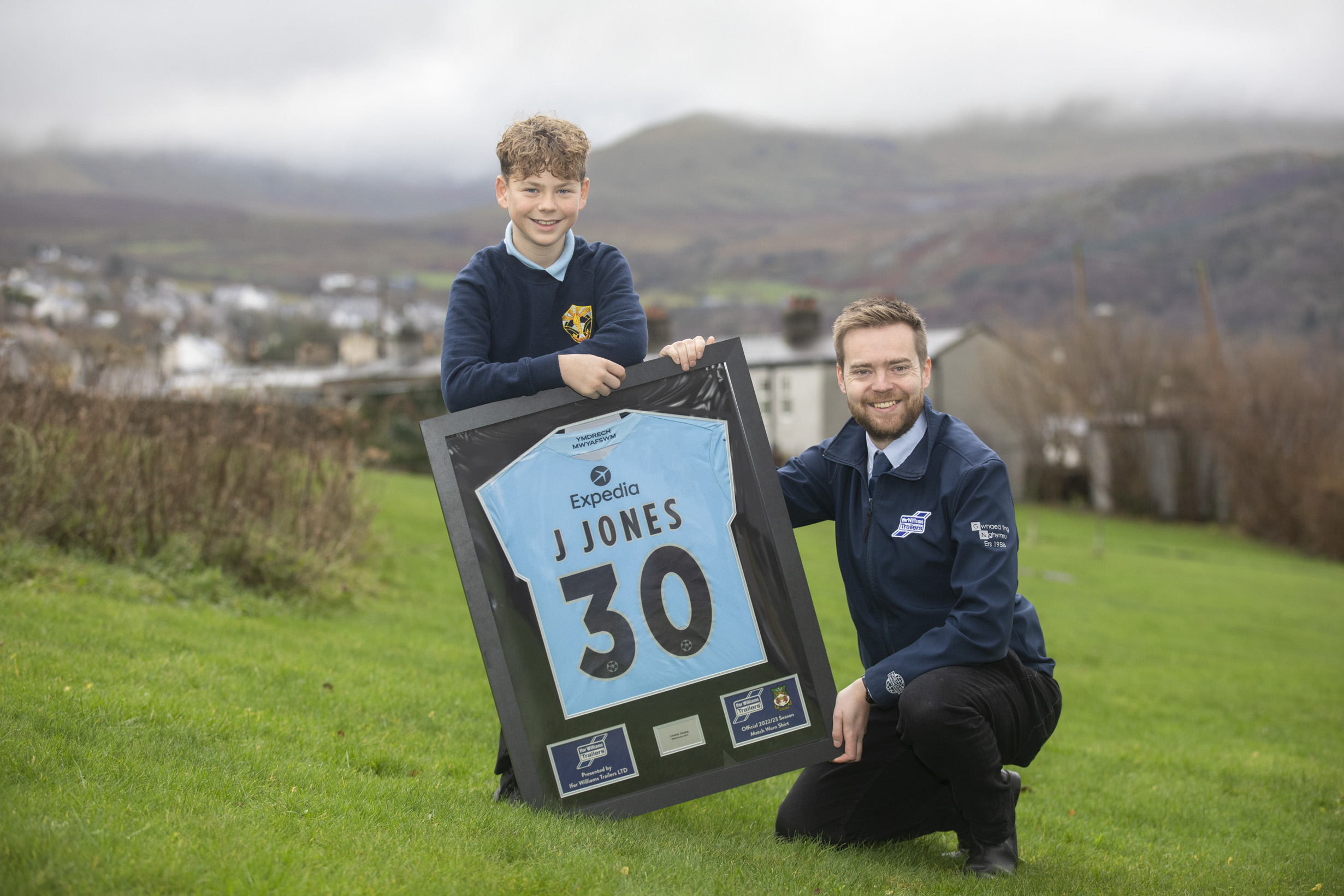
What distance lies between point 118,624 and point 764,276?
17375 cm

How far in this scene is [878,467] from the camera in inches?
148

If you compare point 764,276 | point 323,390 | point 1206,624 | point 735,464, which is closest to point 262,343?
point 323,390

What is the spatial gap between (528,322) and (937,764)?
85.4 inches

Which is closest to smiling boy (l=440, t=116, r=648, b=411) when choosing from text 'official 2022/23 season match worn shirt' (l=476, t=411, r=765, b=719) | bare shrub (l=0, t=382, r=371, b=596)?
text 'official 2022/23 season match worn shirt' (l=476, t=411, r=765, b=719)

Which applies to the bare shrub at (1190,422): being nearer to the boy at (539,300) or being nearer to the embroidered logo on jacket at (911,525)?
the embroidered logo on jacket at (911,525)

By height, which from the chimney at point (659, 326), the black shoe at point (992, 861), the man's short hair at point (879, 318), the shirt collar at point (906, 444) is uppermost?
the chimney at point (659, 326)

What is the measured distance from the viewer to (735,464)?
12.0ft

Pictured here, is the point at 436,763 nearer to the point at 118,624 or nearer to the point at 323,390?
the point at 118,624

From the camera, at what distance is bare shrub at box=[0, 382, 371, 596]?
7.01m

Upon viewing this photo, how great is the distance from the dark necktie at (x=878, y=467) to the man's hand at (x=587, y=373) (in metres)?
1.03

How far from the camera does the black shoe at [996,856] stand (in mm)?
3607

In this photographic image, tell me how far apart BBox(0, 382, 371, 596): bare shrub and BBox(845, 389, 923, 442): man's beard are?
5546 mm

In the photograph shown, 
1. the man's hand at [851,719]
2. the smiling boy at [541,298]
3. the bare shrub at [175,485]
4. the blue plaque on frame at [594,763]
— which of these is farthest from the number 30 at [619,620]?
the bare shrub at [175,485]

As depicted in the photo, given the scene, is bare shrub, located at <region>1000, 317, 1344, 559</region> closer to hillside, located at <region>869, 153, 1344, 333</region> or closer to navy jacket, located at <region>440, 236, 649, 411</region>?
hillside, located at <region>869, 153, 1344, 333</region>
